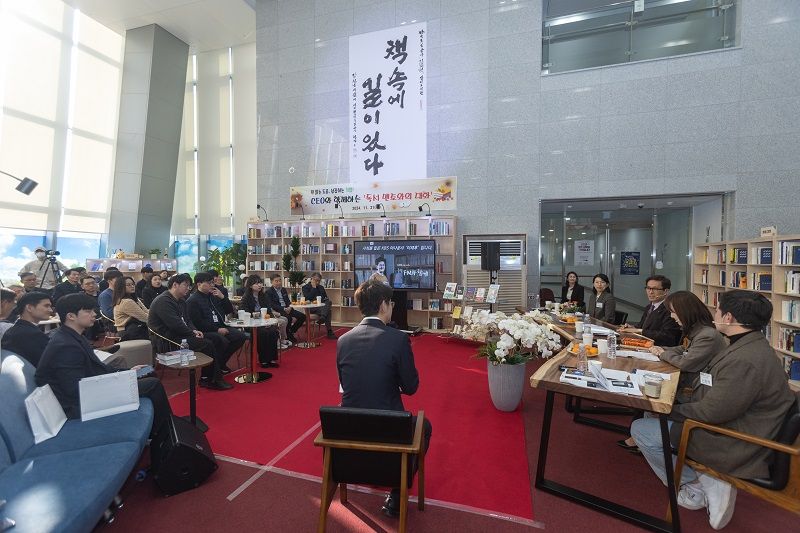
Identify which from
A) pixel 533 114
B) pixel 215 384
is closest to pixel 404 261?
pixel 533 114

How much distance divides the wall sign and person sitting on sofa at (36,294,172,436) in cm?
636

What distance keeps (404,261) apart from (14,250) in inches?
381

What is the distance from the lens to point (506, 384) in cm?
377

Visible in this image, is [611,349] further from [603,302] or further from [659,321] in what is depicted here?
[603,302]

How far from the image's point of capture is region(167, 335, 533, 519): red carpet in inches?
103

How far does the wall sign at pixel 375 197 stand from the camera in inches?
323

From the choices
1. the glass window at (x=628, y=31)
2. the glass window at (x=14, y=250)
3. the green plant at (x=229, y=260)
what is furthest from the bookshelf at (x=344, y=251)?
the glass window at (x=14, y=250)

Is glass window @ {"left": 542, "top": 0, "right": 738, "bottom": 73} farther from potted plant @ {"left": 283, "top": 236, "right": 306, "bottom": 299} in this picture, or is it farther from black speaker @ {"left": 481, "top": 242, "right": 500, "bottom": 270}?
potted plant @ {"left": 283, "top": 236, "right": 306, "bottom": 299}

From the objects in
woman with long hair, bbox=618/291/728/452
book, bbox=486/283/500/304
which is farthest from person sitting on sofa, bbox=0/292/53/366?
book, bbox=486/283/500/304

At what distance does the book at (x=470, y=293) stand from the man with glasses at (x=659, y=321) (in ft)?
10.3

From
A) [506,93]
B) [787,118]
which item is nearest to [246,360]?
[506,93]

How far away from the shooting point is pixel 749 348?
2.08 meters

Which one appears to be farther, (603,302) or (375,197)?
(375,197)

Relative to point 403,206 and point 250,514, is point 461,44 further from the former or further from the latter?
point 250,514
